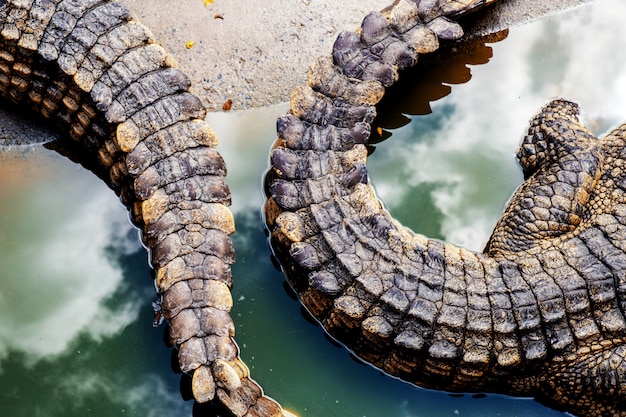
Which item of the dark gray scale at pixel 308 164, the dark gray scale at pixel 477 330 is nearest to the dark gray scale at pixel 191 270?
the dark gray scale at pixel 308 164

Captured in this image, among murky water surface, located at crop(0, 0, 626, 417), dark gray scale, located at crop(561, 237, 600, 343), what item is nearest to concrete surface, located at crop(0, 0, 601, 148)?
murky water surface, located at crop(0, 0, 626, 417)

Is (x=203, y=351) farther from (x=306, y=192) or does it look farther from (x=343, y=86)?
(x=343, y=86)

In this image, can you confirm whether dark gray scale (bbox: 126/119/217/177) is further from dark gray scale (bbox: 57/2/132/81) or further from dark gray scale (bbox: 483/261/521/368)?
dark gray scale (bbox: 483/261/521/368)

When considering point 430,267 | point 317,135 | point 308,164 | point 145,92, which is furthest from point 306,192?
point 145,92

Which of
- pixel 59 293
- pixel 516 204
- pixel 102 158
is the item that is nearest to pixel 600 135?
pixel 516 204

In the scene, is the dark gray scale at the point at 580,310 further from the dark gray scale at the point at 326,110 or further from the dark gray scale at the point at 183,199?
the dark gray scale at the point at 183,199
